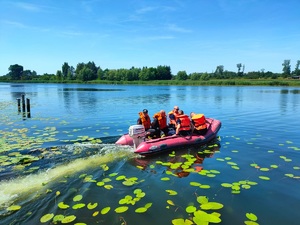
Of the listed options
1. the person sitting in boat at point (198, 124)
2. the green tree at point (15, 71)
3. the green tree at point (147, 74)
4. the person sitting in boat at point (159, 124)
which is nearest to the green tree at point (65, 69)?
the green tree at point (147, 74)

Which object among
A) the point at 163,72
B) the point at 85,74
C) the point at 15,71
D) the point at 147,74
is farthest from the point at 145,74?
the point at 15,71

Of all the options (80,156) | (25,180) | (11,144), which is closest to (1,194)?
(25,180)

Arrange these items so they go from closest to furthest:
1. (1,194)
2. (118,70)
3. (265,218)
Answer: (265,218) < (1,194) < (118,70)

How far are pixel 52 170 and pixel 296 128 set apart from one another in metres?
12.4

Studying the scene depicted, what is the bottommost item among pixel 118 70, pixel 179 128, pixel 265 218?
pixel 265 218

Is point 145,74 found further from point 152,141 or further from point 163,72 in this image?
point 152,141

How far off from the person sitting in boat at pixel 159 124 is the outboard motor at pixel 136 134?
5.10 ft

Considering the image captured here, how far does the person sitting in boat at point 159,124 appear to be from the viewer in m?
9.80

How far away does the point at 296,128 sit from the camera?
12.8 meters

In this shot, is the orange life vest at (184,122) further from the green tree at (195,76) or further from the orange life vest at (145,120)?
the green tree at (195,76)

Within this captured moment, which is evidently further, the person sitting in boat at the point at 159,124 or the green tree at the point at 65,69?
the green tree at the point at 65,69

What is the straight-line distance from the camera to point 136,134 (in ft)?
26.9

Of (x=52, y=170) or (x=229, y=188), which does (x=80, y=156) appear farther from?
(x=229, y=188)

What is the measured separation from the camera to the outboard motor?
8125 mm
